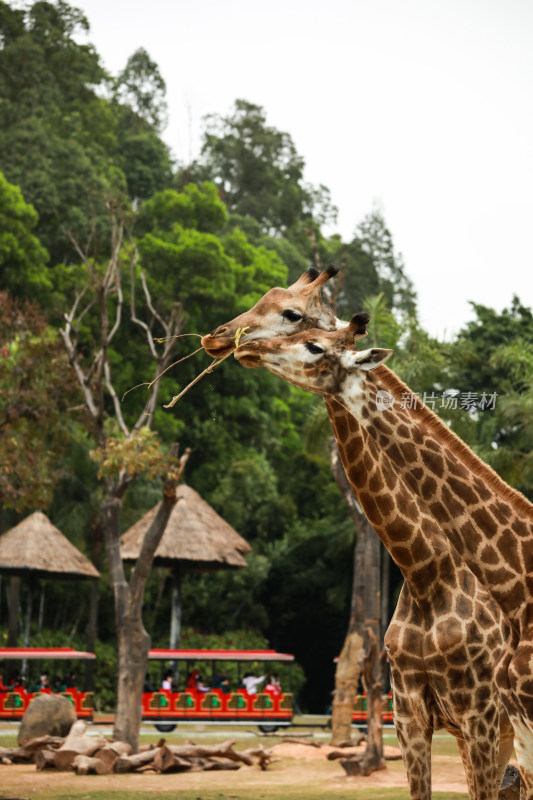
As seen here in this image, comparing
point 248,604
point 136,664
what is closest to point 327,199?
point 248,604

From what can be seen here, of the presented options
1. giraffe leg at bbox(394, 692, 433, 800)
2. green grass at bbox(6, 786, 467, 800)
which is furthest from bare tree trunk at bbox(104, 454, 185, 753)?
giraffe leg at bbox(394, 692, 433, 800)

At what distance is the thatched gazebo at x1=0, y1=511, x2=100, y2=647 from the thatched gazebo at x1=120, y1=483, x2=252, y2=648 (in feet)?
A: 3.88

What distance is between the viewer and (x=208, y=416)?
3183 cm

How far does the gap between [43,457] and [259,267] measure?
14.6 metres

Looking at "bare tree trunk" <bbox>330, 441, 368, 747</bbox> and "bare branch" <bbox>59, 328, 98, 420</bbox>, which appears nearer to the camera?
"bare branch" <bbox>59, 328, 98, 420</bbox>

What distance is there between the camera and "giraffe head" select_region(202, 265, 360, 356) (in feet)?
15.8

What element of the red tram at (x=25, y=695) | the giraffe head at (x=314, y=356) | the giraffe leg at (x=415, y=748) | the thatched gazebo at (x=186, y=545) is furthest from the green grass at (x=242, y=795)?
the thatched gazebo at (x=186, y=545)

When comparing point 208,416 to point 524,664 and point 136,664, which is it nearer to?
point 136,664

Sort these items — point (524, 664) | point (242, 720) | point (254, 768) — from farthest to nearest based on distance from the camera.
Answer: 1. point (242, 720)
2. point (254, 768)
3. point (524, 664)

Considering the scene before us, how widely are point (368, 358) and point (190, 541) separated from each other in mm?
18677

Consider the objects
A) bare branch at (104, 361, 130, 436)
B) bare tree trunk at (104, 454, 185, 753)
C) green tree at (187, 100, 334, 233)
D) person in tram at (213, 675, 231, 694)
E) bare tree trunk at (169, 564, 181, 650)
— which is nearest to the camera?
bare tree trunk at (104, 454, 185, 753)

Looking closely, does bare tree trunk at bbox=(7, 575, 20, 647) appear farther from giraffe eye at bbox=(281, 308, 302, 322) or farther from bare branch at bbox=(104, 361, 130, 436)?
giraffe eye at bbox=(281, 308, 302, 322)

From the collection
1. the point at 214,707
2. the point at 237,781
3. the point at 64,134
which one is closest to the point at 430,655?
the point at 237,781

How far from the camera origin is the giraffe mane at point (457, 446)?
4.93 m
